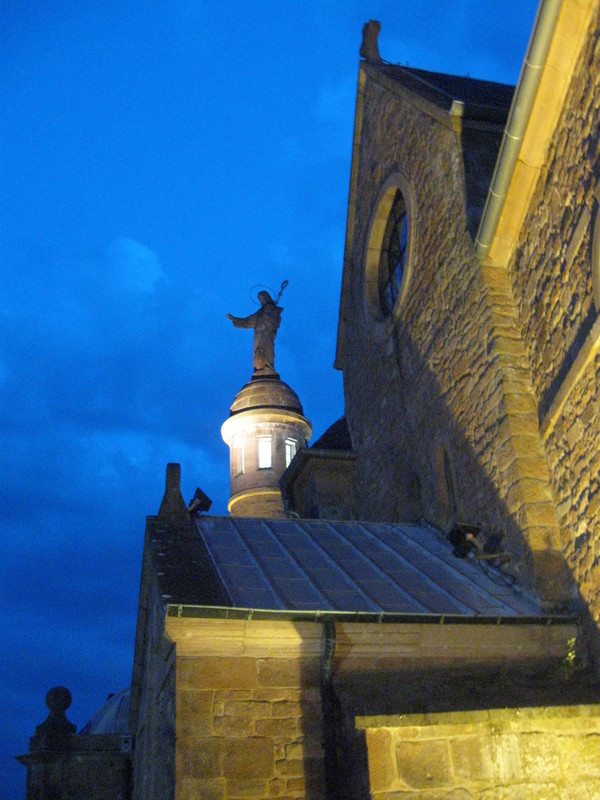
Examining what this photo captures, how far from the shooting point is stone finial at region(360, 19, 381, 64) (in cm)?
1337

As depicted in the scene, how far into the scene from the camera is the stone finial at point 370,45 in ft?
43.9

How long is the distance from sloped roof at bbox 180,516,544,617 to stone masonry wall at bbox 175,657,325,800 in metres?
0.57

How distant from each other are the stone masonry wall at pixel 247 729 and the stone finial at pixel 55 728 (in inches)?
294

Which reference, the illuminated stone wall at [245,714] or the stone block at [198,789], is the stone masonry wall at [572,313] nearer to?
the illuminated stone wall at [245,714]

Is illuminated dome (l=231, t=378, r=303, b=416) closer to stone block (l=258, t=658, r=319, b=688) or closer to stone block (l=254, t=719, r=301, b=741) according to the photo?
stone block (l=258, t=658, r=319, b=688)

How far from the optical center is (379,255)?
1283 cm

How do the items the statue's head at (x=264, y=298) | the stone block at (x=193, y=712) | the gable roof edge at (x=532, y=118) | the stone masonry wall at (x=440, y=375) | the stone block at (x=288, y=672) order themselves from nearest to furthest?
the stone block at (x=193, y=712) → the stone block at (x=288, y=672) → the gable roof edge at (x=532, y=118) → the stone masonry wall at (x=440, y=375) → the statue's head at (x=264, y=298)

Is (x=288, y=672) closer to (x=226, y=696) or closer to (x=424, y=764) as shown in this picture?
(x=226, y=696)

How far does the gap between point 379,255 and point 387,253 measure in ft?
0.66

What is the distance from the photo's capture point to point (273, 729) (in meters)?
5.95

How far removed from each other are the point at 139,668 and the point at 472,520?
468cm

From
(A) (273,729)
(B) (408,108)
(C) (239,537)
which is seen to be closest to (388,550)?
(C) (239,537)

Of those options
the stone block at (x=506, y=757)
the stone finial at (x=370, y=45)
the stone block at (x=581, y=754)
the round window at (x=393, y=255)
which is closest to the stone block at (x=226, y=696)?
the stone block at (x=506, y=757)

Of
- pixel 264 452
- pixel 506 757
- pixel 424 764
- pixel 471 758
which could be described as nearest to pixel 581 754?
pixel 506 757
